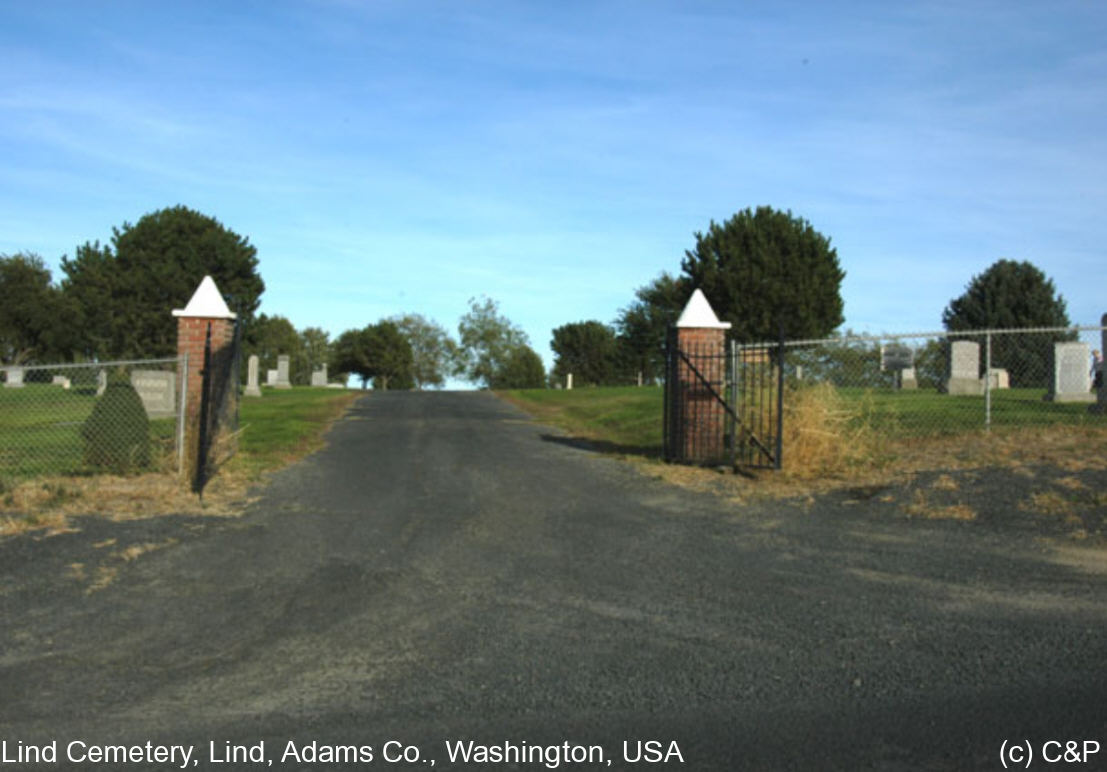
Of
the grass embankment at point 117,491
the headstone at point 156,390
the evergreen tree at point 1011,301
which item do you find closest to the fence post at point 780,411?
the grass embankment at point 117,491

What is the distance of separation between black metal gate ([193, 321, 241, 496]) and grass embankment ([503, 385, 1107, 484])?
6259mm

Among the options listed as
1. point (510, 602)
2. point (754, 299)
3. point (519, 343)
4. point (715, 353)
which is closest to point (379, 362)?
point (519, 343)

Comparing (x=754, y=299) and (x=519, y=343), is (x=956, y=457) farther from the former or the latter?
(x=519, y=343)

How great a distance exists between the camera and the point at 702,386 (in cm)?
1349

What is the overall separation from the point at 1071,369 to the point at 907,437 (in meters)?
7.05

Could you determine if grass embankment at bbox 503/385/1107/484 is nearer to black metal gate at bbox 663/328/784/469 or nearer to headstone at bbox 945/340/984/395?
black metal gate at bbox 663/328/784/469

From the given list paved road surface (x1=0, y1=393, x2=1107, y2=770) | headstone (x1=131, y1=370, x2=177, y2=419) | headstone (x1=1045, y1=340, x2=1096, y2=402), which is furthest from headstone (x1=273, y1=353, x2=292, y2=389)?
paved road surface (x1=0, y1=393, x2=1107, y2=770)

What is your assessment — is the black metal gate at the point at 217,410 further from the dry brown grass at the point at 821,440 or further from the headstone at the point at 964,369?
the headstone at the point at 964,369

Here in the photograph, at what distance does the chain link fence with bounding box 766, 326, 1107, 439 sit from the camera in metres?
13.9

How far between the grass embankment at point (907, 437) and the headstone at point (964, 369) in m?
4.50

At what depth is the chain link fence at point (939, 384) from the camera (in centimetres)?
1391

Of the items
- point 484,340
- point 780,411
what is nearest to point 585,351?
point 484,340

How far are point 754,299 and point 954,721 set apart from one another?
134ft

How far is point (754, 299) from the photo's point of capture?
43906 millimetres
